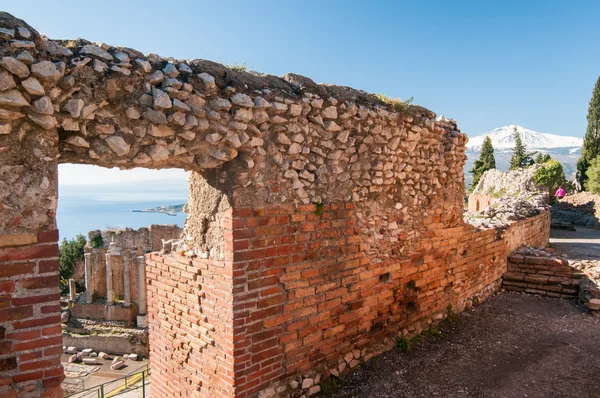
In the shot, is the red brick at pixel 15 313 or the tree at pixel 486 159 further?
the tree at pixel 486 159

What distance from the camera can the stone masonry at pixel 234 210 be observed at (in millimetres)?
2416

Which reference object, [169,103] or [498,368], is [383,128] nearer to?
[169,103]

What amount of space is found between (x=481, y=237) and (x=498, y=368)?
2.93m

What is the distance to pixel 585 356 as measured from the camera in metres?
4.84

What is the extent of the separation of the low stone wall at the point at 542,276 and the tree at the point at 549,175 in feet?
50.4

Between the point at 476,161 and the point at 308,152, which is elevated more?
the point at 476,161

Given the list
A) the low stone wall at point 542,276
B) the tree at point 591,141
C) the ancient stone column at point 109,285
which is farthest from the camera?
the tree at point 591,141

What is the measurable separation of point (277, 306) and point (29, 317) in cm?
194

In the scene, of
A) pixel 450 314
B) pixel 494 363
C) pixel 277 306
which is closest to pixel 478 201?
pixel 450 314

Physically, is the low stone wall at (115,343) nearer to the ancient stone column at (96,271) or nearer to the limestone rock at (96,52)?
the ancient stone column at (96,271)

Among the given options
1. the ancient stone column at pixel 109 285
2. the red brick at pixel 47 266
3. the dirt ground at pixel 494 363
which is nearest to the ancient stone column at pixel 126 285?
the ancient stone column at pixel 109 285

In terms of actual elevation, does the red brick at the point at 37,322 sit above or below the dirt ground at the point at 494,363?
above

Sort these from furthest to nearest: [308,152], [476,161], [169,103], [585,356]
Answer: [476,161] < [585,356] < [308,152] < [169,103]

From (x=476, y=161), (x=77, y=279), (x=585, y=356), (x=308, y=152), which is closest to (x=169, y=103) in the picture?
(x=308, y=152)
